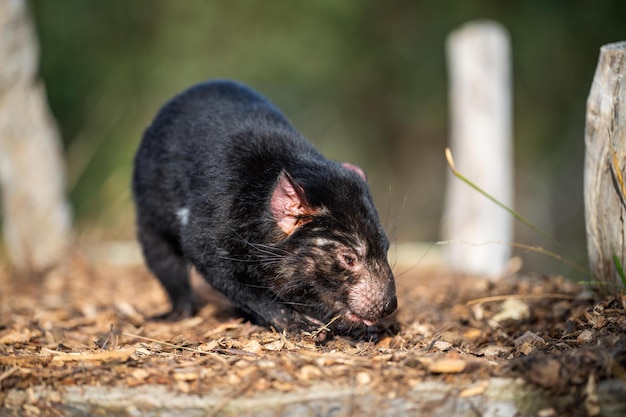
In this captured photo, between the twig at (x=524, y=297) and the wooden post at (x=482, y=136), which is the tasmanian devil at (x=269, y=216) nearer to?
the twig at (x=524, y=297)

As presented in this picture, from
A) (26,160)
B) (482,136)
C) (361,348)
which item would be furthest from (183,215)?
(482,136)

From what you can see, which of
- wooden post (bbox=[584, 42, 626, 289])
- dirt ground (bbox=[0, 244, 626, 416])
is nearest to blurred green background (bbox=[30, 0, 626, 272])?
dirt ground (bbox=[0, 244, 626, 416])

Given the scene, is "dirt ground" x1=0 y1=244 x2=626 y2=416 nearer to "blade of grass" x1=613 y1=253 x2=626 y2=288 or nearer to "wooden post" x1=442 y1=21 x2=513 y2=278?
"blade of grass" x1=613 y1=253 x2=626 y2=288

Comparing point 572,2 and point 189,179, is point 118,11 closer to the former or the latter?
point 572,2

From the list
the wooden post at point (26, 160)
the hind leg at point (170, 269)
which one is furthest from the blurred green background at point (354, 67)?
the hind leg at point (170, 269)

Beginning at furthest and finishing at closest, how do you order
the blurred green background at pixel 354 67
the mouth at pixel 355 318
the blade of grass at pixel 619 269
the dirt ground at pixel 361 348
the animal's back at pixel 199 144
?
the blurred green background at pixel 354 67, the animal's back at pixel 199 144, the mouth at pixel 355 318, the blade of grass at pixel 619 269, the dirt ground at pixel 361 348

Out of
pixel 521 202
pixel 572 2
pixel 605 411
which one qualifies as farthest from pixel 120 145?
pixel 605 411

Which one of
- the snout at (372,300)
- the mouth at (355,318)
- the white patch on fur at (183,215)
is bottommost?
the mouth at (355,318)
